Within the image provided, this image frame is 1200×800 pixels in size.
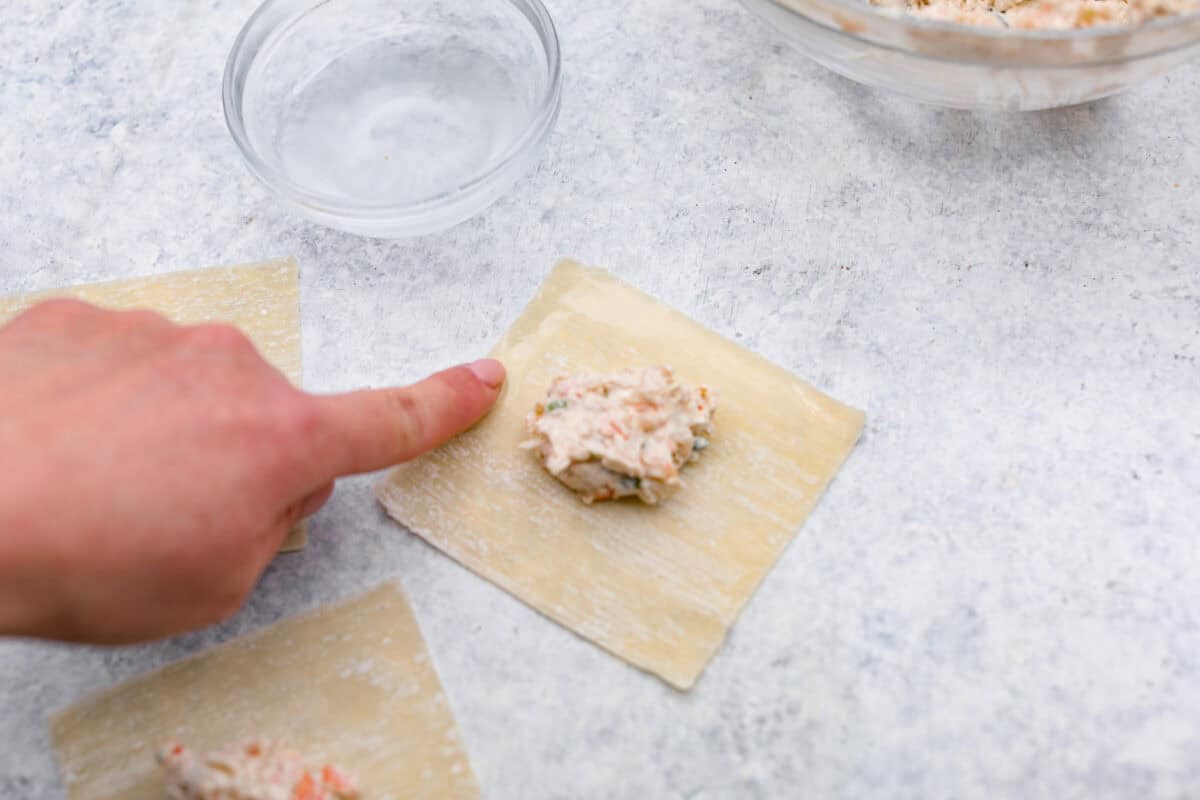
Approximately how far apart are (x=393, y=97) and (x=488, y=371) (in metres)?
0.50

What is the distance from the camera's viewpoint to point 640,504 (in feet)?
4.17

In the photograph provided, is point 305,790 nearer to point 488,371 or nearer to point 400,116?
point 488,371

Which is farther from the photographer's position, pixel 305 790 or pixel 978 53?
pixel 978 53

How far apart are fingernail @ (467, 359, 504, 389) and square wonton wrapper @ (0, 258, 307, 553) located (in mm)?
240

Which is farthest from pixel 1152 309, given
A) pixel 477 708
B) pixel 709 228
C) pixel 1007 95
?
pixel 477 708

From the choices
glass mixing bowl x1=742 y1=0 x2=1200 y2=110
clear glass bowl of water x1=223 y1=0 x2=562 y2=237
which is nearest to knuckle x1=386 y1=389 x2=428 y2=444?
clear glass bowl of water x1=223 y1=0 x2=562 y2=237

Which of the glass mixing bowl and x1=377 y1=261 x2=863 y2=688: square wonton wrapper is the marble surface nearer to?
x1=377 y1=261 x2=863 y2=688: square wonton wrapper

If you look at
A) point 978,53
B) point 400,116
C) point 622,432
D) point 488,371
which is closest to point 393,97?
point 400,116

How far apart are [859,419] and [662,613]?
1.12 ft

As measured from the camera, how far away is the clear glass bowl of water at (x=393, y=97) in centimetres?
143

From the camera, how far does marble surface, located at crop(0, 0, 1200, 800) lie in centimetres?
117

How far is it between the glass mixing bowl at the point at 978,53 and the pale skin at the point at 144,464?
0.71m

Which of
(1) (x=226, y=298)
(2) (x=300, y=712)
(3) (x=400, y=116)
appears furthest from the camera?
(3) (x=400, y=116)

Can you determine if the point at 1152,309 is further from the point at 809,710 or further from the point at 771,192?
the point at 809,710
